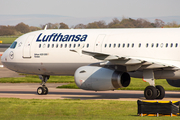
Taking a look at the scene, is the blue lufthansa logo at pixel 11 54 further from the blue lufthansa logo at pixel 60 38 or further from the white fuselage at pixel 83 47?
the blue lufthansa logo at pixel 60 38

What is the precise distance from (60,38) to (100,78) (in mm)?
5521

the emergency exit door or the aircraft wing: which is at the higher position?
the emergency exit door

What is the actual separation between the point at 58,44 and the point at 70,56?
1.40 metres

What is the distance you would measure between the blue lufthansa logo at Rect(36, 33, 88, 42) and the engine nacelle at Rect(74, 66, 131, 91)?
326cm

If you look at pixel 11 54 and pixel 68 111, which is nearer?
pixel 68 111

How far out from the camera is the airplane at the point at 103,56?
21156mm

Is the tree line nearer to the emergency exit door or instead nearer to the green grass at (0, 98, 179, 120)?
the emergency exit door

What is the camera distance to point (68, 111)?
55.7 ft

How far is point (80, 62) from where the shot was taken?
2412 centimetres

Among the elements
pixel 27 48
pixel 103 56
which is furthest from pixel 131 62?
pixel 27 48

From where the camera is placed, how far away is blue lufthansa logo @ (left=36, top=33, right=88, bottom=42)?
24.7 metres

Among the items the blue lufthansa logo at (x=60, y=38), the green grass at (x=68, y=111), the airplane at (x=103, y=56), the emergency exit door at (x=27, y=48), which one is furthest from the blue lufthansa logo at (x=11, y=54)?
the green grass at (x=68, y=111)

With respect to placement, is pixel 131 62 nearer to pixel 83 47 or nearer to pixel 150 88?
pixel 150 88

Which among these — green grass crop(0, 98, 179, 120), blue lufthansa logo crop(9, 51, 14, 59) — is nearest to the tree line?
blue lufthansa logo crop(9, 51, 14, 59)
